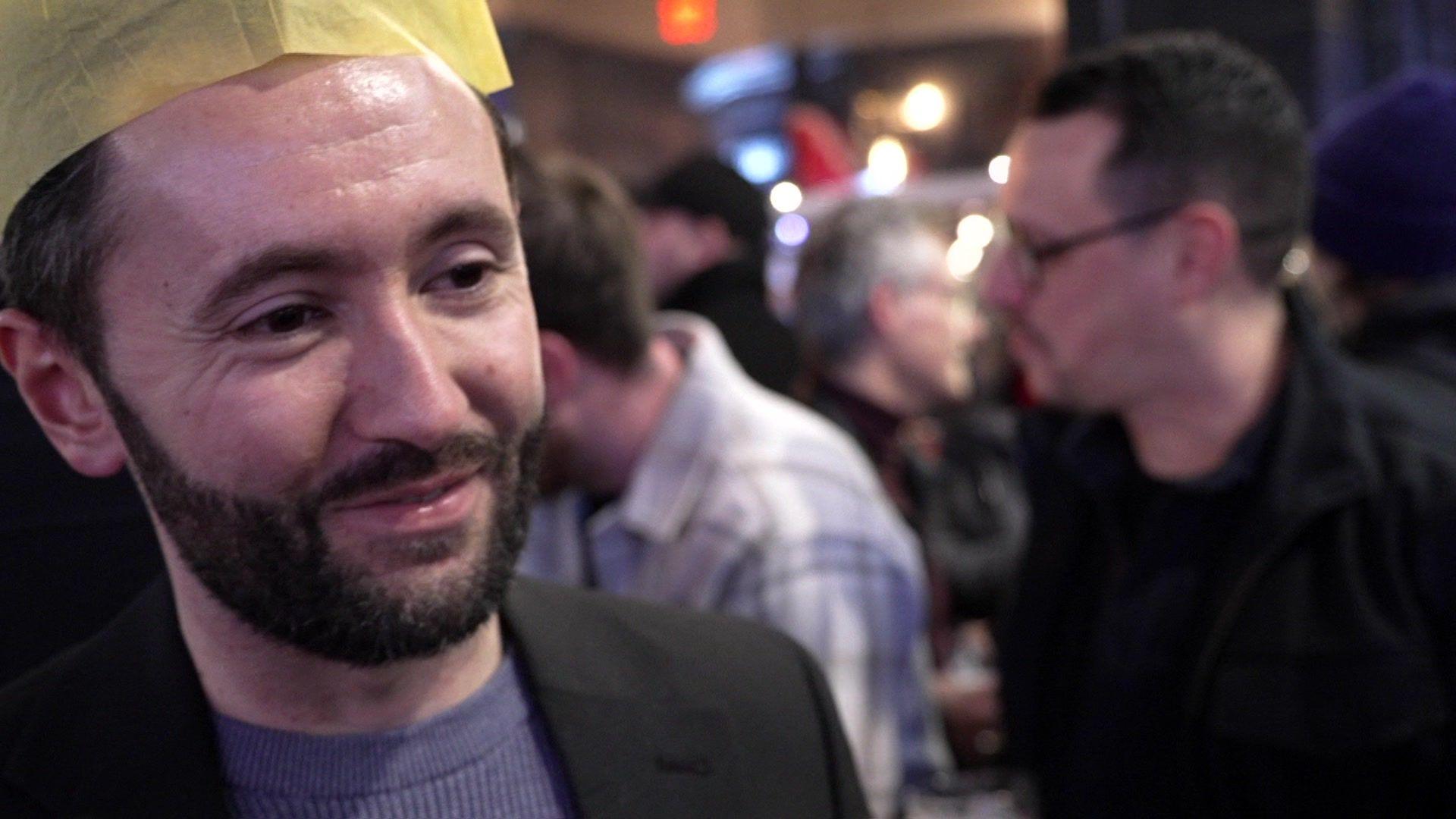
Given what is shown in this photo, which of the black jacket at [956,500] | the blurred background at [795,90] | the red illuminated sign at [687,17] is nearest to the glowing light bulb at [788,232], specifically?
the blurred background at [795,90]

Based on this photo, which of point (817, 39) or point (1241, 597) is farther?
point (817, 39)

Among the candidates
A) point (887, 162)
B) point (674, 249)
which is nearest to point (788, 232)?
point (887, 162)

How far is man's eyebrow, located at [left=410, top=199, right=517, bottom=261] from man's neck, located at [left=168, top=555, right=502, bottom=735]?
0.38 meters

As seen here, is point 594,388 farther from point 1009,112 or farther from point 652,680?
point 1009,112

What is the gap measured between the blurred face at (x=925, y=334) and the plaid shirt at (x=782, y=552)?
4.39 feet

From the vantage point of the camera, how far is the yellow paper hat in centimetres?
115

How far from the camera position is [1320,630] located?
79.4 inches

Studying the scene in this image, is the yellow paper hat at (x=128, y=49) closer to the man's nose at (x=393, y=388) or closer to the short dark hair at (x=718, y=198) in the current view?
the man's nose at (x=393, y=388)

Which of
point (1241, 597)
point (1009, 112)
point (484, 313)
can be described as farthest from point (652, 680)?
point (1009, 112)

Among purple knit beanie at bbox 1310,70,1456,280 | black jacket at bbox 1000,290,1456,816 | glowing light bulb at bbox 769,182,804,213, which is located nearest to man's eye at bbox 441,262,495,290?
black jacket at bbox 1000,290,1456,816

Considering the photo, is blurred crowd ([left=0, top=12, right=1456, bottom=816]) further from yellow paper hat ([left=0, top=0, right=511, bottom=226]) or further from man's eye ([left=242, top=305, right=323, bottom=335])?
yellow paper hat ([left=0, top=0, right=511, bottom=226])

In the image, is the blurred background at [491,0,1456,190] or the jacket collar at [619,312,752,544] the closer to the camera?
the jacket collar at [619,312,752,544]

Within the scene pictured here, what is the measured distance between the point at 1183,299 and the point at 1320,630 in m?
0.65

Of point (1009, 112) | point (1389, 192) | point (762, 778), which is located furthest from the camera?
point (1009, 112)
